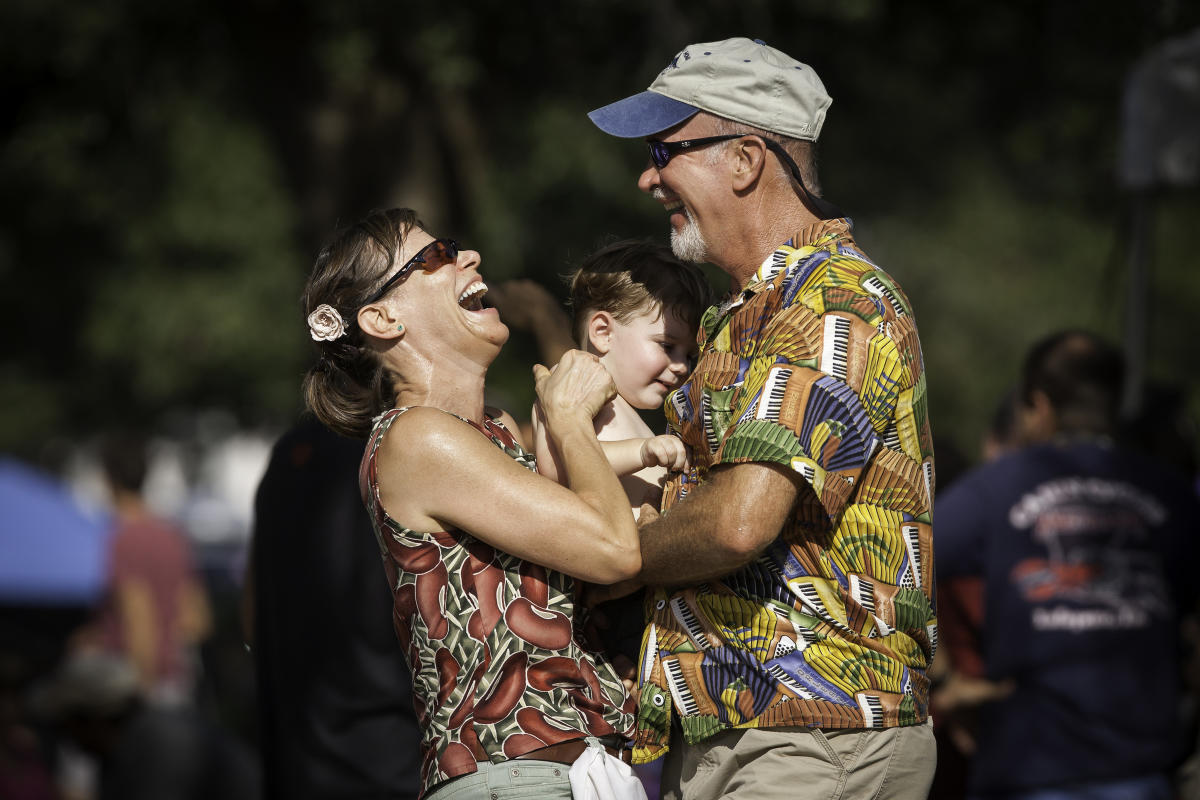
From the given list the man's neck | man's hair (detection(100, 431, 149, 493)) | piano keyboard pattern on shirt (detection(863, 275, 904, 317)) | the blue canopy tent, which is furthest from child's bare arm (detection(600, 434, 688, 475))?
the blue canopy tent

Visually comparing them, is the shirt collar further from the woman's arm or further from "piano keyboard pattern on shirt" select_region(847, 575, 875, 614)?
"piano keyboard pattern on shirt" select_region(847, 575, 875, 614)

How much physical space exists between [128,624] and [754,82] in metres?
6.43

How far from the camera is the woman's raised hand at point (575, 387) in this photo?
2.68 meters

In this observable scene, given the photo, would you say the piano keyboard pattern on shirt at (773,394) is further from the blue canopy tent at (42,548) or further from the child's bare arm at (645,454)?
the blue canopy tent at (42,548)

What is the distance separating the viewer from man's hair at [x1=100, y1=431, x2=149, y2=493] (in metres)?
8.09

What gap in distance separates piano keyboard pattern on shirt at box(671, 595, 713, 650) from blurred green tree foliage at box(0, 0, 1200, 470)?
102 cm

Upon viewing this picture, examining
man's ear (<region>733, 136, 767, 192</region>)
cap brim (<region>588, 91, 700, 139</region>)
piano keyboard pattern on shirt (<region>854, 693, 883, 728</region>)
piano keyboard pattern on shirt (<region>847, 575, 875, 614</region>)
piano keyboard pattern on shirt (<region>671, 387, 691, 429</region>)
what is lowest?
piano keyboard pattern on shirt (<region>854, 693, 883, 728</region>)

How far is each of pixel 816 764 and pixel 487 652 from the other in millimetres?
650

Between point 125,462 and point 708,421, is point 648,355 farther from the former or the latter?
point 125,462

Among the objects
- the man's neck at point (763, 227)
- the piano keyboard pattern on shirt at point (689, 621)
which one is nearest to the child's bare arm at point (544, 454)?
the piano keyboard pattern on shirt at point (689, 621)

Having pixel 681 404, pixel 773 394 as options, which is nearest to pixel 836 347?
pixel 773 394

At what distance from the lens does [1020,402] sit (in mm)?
5012

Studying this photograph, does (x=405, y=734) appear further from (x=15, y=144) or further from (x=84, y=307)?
(x=84, y=307)

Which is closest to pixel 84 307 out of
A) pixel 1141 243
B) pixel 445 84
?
pixel 445 84
